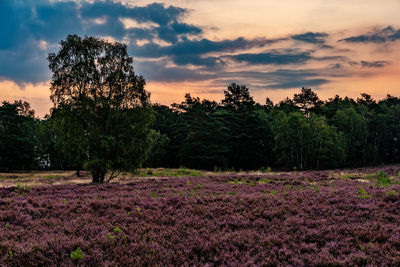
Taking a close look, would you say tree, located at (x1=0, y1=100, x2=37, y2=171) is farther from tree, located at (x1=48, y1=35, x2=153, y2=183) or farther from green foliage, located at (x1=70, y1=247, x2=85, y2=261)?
green foliage, located at (x1=70, y1=247, x2=85, y2=261)

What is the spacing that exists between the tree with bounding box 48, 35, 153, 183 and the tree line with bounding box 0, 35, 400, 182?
0.10 m

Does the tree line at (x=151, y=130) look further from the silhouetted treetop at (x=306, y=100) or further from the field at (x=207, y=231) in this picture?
the field at (x=207, y=231)

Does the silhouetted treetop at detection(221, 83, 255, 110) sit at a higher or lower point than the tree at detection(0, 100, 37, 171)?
higher

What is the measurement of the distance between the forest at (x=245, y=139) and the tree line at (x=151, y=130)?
258 mm

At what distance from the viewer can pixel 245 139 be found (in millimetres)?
79250

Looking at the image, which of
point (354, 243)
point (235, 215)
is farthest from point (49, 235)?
point (354, 243)

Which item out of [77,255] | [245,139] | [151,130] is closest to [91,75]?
[151,130]

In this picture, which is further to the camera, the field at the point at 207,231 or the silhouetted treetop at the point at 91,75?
the silhouetted treetop at the point at 91,75

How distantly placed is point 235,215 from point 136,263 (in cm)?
551

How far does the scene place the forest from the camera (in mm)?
69812

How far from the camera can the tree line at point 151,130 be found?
3119 cm

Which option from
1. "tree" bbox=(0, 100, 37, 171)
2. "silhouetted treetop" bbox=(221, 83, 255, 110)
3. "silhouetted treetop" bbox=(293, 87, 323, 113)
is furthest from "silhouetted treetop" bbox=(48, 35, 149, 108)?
"silhouetted treetop" bbox=(293, 87, 323, 113)

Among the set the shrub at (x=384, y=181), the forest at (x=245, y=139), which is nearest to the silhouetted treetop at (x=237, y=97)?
the forest at (x=245, y=139)

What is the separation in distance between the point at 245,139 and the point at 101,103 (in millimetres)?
52865
